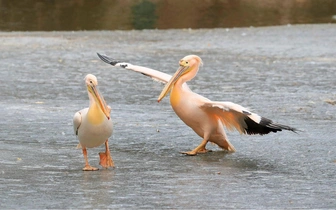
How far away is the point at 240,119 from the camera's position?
311 inches

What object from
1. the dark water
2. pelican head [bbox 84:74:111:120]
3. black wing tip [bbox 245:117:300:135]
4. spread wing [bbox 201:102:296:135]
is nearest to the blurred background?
the dark water

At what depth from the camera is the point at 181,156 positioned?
773cm

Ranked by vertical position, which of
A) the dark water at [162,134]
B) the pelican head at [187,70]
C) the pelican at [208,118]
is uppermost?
the pelican head at [187,70]

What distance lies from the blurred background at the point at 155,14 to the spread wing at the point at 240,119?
46.2ft

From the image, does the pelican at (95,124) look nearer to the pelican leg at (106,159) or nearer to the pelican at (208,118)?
the pelican leg at (106,159)

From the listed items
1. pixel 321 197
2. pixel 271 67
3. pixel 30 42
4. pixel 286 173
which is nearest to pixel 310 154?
pixel 286 173

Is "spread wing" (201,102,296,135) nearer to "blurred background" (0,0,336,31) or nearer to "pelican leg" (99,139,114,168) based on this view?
"pelican leg" (99,139,114,168)

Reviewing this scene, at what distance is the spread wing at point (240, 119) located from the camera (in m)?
7.53

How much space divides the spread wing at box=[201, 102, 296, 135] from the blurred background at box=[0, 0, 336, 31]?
14069 mm

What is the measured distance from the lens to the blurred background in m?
23.0

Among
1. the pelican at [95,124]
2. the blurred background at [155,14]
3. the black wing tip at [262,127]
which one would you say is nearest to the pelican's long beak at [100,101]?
the pelican at [95,124]

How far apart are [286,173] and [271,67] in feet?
24.9

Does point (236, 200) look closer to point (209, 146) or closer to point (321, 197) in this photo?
point (321, 197)

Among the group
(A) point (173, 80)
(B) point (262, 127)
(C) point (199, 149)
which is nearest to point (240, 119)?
(B) point (262, 127)
